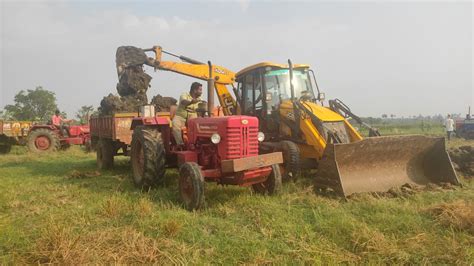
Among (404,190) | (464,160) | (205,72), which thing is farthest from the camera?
(205,72)

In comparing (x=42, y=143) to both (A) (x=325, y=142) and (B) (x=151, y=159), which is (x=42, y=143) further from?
(A) (x=325, y=142)

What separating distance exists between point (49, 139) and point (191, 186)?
11.7 m

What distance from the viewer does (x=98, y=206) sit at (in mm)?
5000

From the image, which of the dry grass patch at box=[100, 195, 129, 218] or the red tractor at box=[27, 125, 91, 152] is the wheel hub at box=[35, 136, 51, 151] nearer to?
the red tractor at box=[27, 125, 91, 152]

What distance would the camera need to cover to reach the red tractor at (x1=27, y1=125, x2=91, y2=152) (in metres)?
14.5

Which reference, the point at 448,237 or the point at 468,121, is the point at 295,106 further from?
the point at 468,121

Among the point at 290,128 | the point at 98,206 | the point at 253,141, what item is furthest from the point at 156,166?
the point at 290,128

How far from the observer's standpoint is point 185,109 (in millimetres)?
6359

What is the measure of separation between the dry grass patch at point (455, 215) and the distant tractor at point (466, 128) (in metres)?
20.7

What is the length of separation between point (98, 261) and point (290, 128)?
16.3ft

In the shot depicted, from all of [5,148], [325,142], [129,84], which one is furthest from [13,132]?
[325,142]

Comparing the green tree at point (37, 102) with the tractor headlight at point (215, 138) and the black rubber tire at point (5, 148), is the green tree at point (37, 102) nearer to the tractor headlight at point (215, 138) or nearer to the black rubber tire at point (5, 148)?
the black rubber tire at point (5, 148)

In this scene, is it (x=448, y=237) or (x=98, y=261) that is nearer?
(x=98, y=261)

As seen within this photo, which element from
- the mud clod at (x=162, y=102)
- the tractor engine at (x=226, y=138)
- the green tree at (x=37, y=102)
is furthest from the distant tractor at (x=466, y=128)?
the green tree at (x=37, y=102)
